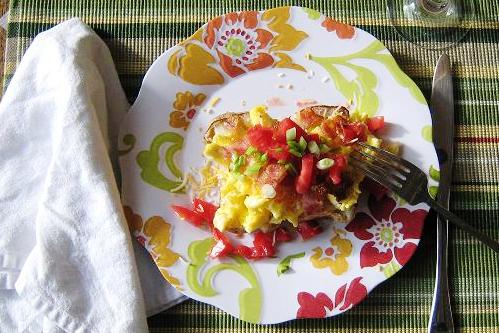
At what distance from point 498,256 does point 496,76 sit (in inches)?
20.8

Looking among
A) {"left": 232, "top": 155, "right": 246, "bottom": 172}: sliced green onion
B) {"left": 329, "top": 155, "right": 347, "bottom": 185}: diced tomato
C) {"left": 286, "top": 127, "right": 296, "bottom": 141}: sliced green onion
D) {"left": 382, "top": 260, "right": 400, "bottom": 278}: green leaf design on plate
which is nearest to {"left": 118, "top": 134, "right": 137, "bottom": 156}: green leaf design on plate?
{"left": 232, "top": 155, "right": 246, "bottom": 172}: sliced green onion

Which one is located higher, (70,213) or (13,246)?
(70,213)

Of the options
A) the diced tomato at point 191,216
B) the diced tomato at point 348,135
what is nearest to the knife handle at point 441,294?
the diced tomato at point 348,135

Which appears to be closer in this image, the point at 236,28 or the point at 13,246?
the point at 13,246

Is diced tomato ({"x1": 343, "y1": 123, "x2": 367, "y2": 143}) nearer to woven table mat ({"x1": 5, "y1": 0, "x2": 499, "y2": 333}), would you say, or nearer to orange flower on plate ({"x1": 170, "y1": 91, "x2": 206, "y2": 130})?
woven table mat ({"x1": 5, "y1": 0, "x2": 499, "y2": 333})

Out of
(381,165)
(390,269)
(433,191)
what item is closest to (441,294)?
(390,269)

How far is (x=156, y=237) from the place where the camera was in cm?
167

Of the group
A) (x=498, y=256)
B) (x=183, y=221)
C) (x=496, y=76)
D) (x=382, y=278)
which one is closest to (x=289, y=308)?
(x=382, y=278)

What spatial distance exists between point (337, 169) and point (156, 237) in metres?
0.52

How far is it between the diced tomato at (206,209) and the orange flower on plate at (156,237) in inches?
3.7

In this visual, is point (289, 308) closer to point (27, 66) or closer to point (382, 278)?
point (382, 278)

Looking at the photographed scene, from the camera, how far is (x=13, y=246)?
5.40 ft

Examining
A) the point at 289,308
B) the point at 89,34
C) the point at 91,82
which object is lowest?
the point at 289,308

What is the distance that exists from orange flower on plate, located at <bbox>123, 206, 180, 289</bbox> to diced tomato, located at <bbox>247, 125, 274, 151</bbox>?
34cm
